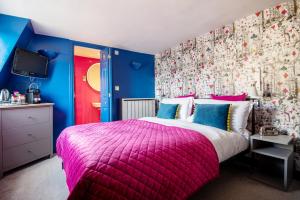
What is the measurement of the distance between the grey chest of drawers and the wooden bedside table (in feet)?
10.2

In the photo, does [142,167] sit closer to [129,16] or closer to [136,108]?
[129,16]

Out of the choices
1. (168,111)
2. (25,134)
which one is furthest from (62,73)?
(168,111)

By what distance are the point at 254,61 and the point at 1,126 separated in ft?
11.8

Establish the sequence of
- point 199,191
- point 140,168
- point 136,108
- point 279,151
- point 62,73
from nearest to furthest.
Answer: point 140,168 → point 199,191 → point 279,151 → point 62,73 → point 136,108

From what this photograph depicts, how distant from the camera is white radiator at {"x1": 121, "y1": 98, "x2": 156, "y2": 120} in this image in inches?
143

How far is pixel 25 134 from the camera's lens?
2.29 metres

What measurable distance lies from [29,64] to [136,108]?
2219 millimetres

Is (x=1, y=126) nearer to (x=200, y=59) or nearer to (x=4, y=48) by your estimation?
(x=4, y=48)

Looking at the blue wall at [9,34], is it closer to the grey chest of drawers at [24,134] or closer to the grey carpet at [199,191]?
the grey chest of drawers at [24,134]

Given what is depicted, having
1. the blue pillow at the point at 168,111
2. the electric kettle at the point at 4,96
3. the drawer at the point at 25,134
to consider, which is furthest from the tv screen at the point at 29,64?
the blue pillow at the point at 168,111

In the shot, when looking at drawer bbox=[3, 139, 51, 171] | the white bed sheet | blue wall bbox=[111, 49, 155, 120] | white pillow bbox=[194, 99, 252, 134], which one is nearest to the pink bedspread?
the white bed sheet

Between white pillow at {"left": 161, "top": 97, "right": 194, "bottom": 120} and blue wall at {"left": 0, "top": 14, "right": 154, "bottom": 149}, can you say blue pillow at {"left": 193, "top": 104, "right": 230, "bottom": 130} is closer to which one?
white pillow at {"left": 161, "top": 97, "right": 194, "bottom": 120}

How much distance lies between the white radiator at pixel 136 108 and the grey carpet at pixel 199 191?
1773 mm

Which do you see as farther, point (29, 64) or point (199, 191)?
point (29, 64)
